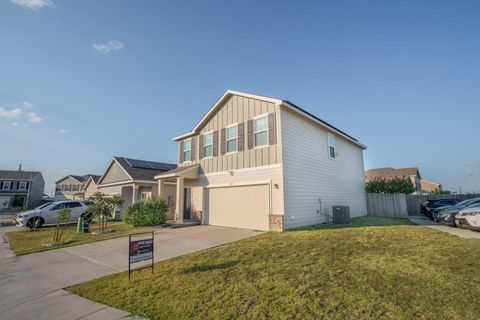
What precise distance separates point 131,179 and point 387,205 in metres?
21.7

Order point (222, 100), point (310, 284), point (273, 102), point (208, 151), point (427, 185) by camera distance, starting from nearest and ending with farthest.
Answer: point (310, 284)
point (273, 102)
point (222, 100)
point (208, 151)
point (427, 185)

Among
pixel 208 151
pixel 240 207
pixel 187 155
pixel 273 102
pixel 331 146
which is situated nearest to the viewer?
pixel 273 102

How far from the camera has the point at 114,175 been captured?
24.2 m

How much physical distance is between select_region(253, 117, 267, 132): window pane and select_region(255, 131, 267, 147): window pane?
0.26 meters

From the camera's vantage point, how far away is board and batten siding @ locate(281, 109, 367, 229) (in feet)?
37.1

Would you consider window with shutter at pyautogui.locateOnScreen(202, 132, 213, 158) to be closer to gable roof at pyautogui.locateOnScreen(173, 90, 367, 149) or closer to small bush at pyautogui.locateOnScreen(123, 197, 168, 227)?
gable roof at pyautogui.locateOnScreen(173, 90, 367, 149)

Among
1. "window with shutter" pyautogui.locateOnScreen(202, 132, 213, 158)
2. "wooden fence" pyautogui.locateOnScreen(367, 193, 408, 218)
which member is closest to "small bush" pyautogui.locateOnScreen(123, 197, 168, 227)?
"window with shutter" pyautogui.locateOnScreen(202, 132, 213, 158)

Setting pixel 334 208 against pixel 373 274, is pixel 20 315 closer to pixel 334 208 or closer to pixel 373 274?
pixel 373 274

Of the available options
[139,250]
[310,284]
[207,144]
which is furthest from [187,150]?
[310,284]

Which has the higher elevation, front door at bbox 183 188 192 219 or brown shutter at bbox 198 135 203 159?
brown shutter at bbox 198 135 203 159

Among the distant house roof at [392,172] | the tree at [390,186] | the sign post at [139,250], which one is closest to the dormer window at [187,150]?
the sign post at [139,250]

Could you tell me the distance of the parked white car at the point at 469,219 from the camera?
9942 mm

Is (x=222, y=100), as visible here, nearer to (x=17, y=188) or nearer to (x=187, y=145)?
(x=187, y=145)

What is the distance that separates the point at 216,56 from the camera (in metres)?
14.3
